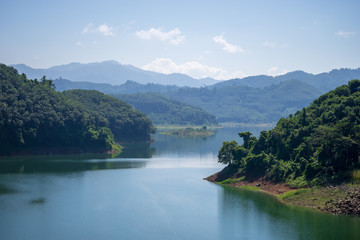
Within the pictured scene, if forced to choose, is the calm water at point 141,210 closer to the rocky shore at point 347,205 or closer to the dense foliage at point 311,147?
the rocky shore at point 347,205

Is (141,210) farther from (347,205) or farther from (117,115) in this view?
(117,115)

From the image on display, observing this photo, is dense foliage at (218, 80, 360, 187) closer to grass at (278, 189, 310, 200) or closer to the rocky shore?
grass at (278, 189, 310, 200)

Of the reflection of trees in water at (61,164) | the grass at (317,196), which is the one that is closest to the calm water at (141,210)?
the reflection of trees in water at (61,164)

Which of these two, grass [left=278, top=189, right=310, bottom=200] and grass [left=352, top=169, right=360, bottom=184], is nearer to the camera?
grass [left=352, top=169, right=360, bottom=184]

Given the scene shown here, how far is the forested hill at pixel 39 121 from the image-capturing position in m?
82.8

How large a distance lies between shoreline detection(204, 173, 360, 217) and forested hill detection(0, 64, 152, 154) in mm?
52887

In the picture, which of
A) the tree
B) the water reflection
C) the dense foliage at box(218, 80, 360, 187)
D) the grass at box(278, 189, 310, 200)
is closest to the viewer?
the water reflection

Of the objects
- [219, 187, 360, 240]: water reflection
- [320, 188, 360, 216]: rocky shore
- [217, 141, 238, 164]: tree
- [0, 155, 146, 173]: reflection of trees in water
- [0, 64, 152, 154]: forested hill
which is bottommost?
[219, 187, 360, 240]: water reflection

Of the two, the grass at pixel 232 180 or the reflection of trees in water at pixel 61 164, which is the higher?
the reflection of trees in water at pixel 61 164

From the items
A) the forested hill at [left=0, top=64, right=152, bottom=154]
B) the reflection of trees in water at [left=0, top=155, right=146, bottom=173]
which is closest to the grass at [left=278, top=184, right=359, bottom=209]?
the reflection of trees in water at [left=0, top=155, right=146, bottom=173]

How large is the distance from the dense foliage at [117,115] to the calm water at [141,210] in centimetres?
5850

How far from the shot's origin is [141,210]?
43.5 m

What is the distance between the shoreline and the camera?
39.6 metres

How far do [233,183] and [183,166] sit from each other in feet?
70.2
